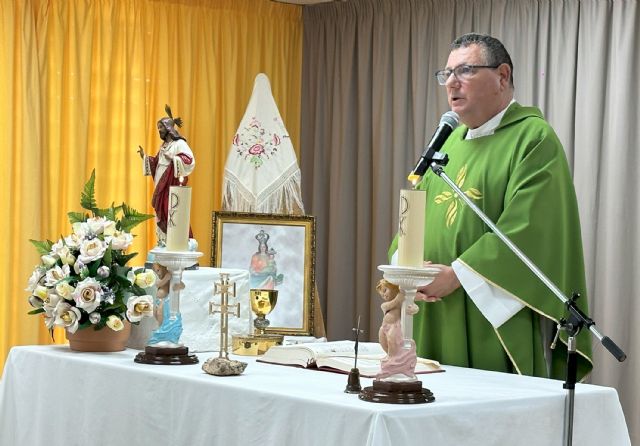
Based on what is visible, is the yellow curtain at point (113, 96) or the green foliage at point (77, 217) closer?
the green foliage at point (77, 217)

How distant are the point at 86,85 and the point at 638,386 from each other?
3.33m

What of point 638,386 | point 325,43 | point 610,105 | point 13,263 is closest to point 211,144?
point 325,43

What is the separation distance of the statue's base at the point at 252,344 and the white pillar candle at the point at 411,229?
3.46 ft

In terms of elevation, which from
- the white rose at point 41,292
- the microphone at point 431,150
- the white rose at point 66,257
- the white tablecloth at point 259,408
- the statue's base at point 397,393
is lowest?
the white tablecloth at point 259,408

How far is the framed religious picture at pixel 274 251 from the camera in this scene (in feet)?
17.4

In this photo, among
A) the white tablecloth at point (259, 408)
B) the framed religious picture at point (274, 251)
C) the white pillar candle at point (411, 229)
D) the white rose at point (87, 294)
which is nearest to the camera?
the white tablecloth at point (259, 408)

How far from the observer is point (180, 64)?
20.7 ft

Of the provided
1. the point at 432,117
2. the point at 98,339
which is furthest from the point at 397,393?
the point at 432,117

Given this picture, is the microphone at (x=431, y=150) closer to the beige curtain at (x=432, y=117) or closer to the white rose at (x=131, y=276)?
the white rose at (x=131, y=276)

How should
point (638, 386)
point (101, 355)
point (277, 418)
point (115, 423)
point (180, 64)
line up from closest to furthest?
point (277, 418) → point (115, 423) → point (101, 355) → point (638, 386) → point (180, 64)

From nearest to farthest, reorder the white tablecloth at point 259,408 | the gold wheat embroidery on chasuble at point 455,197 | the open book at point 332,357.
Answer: the white tablecloth at point 259,408, the open book at point 332,357, the gold wheat embroidery on chasuble at point 455,197

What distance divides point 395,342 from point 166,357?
2.88ft

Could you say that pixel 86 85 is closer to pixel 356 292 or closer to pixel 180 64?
pixel 180 64

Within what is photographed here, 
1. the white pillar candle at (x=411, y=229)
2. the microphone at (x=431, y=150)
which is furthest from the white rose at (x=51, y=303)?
the white pillar candle at (x=411, y=229)
